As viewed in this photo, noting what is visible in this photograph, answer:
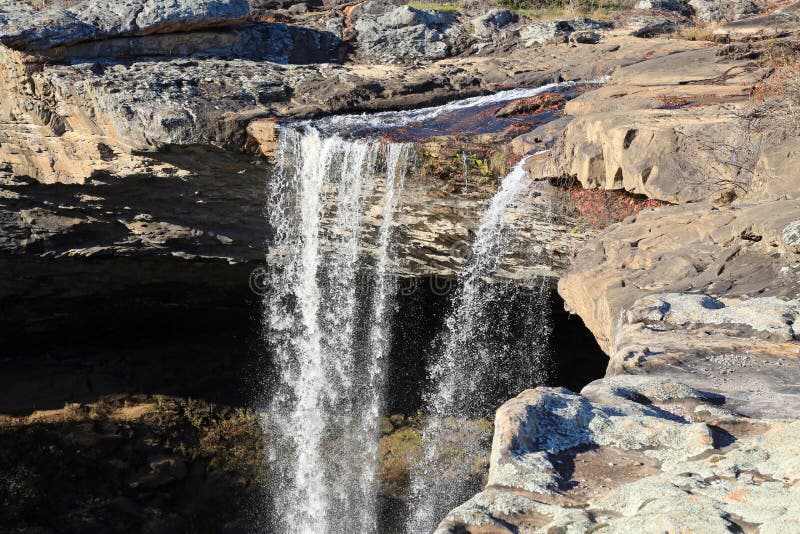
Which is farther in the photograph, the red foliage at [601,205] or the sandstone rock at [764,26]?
the sandstone rock at [764,26]

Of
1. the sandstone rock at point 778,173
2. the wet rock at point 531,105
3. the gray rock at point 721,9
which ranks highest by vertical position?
the gray rock at point 721,9

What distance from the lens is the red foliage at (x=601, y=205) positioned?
27.7 feet

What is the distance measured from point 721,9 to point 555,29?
3924 millimetres

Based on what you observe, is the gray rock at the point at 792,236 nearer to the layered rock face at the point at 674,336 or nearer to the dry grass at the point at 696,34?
the layered rock face at the point at 674,336

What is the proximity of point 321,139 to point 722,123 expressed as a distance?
16.3 ft

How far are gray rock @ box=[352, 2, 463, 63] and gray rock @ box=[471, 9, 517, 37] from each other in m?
0.36

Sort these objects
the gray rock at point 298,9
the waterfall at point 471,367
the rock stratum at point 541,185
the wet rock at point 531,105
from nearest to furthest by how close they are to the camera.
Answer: the rock stratum at point 541,185 → the wet rock at point 531,105 → the waterfall at point 471,367 → the gray rock at point 298,9

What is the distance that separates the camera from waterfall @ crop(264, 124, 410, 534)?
392 inches

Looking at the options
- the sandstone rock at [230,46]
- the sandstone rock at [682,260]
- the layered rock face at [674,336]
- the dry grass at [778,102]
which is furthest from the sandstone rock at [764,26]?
the sandstone rock at [230,46]

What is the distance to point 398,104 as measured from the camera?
11.4 m

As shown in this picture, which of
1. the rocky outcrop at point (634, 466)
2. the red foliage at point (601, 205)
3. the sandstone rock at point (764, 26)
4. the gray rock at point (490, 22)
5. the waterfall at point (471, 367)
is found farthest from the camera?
the gray rock at point (490, 22)

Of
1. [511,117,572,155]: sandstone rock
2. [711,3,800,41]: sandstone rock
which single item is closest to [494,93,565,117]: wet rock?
[511,117,572,155]: sandstone rock

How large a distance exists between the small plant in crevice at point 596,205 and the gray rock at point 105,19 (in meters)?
6.45

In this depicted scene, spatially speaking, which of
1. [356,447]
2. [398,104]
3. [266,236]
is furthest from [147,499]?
[398,104]
